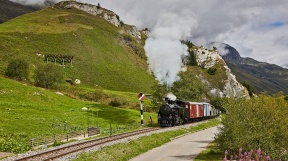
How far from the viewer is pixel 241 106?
979 inches

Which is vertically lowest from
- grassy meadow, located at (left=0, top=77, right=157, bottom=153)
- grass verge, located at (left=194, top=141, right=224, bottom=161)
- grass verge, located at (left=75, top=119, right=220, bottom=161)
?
grass verge, located at (left=194, top=141, right=224, bottom=161)

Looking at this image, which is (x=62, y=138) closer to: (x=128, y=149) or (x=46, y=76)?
(x=128, y=149)

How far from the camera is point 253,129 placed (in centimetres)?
2361

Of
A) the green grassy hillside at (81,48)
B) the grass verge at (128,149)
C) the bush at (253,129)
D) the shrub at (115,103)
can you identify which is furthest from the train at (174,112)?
the green grassy hillside at (81,48)

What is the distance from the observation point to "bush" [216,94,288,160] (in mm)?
22766

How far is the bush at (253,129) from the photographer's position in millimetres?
22766

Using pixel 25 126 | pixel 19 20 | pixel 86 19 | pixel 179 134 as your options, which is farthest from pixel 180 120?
pixel 86 19

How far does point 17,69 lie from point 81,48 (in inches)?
2689

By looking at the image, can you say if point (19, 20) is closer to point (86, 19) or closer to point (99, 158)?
point (86, 19)

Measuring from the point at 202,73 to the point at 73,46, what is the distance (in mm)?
88026

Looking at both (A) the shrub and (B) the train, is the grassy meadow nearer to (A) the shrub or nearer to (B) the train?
(B) the train

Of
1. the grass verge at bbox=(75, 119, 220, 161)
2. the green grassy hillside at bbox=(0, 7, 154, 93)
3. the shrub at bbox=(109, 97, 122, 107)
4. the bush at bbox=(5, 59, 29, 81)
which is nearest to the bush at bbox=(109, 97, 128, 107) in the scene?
the shrub at bbox=(109, 97, 122, 107)

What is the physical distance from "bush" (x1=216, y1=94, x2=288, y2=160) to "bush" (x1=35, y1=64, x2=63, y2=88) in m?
60.2

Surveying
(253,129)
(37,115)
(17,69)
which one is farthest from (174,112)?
(17,69)
